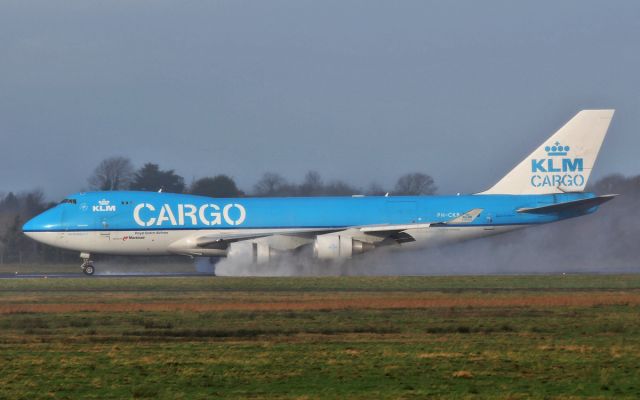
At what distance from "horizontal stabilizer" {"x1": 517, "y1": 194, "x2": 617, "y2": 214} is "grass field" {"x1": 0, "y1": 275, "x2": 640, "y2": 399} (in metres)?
11.3

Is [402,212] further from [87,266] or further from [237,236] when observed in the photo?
[87,266]

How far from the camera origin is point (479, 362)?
17.6 meters

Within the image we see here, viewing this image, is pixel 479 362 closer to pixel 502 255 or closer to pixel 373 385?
pixel 373 385

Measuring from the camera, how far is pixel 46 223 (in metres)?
48.2

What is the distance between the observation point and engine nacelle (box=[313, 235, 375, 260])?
4575cm

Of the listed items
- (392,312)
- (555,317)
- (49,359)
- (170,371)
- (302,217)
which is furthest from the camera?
(302,217)

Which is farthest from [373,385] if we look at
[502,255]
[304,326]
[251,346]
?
[502,255]

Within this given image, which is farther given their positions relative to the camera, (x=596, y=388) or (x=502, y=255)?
(x=502, y=255)

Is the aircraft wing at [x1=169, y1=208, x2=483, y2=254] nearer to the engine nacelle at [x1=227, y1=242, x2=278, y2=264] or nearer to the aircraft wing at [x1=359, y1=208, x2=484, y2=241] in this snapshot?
the aircraft wing at [x1=359, y1=208, x2=484, y2=241]

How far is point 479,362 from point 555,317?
8.36 m

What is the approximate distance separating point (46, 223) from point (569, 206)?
23.6 metres

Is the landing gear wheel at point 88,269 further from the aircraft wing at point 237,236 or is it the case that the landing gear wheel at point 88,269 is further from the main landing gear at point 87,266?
the aircraft wing at point 237,236

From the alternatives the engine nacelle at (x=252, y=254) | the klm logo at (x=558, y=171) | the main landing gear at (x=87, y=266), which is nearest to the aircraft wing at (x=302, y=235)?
the engine nacelle at (x=252, y=254)

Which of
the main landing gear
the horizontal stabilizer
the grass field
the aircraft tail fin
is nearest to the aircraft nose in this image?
the main landing gear
